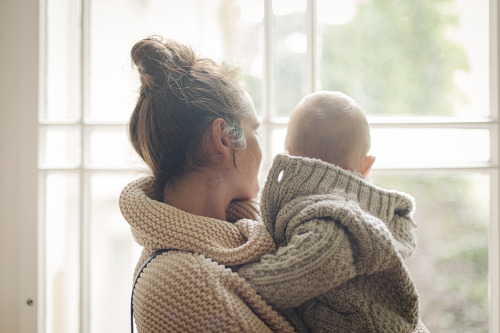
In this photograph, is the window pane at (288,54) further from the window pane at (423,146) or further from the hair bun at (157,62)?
the hair bun at (157,62)

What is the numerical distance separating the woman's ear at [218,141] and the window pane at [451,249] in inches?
29.8

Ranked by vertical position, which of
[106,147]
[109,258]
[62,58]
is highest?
[62,58]

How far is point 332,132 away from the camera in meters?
1.09

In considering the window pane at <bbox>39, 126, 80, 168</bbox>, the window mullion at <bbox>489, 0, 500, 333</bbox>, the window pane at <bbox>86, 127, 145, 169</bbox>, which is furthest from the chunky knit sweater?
the window pane at <bbox>39, 126, 80, 168</bbox>

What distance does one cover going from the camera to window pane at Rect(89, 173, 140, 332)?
1627mm

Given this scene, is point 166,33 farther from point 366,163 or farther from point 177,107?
point 366,163

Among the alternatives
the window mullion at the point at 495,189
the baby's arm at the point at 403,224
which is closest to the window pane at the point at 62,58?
the baby's arm at the point at 403,224

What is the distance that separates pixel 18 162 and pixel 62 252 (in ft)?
1.19

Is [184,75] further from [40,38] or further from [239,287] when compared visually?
[40,38]

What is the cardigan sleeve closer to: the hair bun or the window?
the hair bun

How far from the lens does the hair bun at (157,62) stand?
1.08 meters

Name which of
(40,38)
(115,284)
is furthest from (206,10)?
(115,284)

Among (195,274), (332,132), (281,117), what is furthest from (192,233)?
(281,117)

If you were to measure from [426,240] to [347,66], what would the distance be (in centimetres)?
74
